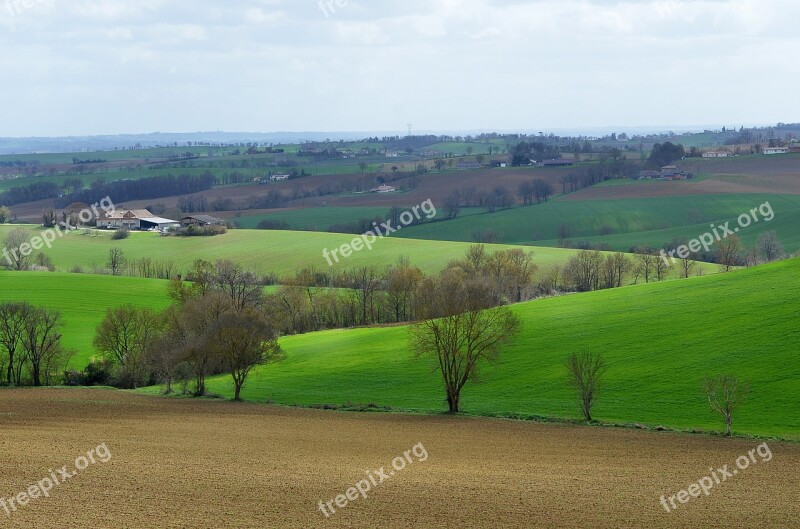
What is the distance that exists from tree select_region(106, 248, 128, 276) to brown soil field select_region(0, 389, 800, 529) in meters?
67.0

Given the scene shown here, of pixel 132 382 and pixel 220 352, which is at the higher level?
pixel 220 352

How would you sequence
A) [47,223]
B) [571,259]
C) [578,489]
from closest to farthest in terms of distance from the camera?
[578,489]
[571,259]
[47,223]

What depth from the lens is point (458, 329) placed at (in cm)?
4909

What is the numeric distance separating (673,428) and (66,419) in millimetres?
28650

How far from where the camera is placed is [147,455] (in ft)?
111

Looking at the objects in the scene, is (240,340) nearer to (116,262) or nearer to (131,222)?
(116,262)

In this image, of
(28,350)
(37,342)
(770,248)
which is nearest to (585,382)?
(28,350)

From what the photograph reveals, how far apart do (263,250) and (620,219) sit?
2387 inches

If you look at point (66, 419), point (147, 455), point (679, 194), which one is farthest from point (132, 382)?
point (679, 194)

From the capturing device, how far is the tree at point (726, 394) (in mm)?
39938

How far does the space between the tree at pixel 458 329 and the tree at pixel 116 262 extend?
68859mm

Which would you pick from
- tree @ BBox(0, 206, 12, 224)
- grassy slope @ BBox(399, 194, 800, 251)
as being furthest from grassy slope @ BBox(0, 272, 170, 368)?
tree @ BBox(0, 206, 12, 224)

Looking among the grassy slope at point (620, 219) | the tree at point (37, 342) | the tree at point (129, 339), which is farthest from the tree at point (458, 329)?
the grassy slope at point (620, 219)

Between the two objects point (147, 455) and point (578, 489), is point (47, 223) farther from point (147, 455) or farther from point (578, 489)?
point (578, 489)
